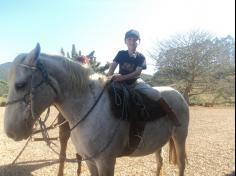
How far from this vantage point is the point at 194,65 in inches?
1140

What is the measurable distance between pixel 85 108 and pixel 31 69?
30.4 inches

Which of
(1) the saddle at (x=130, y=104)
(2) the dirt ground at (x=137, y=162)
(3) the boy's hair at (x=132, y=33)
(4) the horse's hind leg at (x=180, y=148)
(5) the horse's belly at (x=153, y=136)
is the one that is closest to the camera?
(1) the saddle at (x=130, y=104)

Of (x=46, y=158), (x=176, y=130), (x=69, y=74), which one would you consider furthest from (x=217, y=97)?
(x=69, y=74)

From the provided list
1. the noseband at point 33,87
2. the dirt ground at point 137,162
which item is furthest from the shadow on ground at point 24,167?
the noseband at point 33,87

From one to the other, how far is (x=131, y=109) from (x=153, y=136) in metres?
0.60

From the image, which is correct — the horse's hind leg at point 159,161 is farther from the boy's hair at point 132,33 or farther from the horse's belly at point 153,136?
the boy's hair at point 132,33

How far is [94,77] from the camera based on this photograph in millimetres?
3701

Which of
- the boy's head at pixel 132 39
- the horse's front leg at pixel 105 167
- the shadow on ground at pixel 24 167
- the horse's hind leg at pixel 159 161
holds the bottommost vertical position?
the shadow on ground at pixel 24 167

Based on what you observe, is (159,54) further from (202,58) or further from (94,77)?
(94,77)

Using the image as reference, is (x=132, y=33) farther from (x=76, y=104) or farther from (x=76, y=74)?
(x=76, y=104)

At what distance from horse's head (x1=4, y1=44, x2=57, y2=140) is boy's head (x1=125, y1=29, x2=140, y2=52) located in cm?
133

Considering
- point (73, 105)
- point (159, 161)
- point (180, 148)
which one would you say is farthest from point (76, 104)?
point (159, 161)

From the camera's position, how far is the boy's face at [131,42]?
407 cm

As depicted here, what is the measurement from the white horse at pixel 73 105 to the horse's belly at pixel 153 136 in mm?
14
